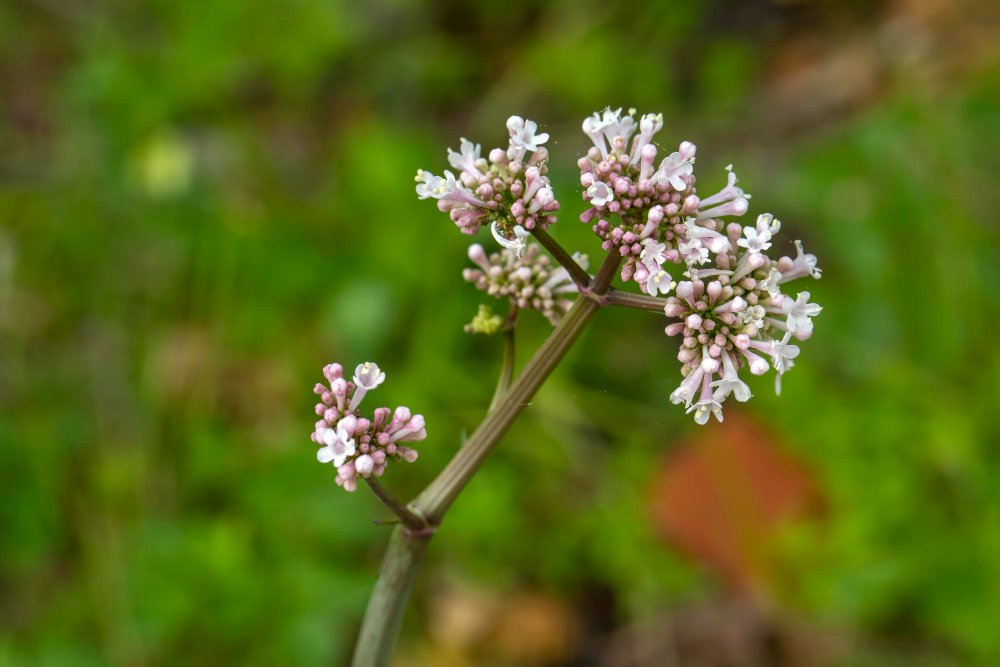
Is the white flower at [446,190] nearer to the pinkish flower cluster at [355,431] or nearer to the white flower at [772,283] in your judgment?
the pinkish flower cluster at [355,431]

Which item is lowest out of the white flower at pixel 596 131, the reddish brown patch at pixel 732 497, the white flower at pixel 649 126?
the reddish brown patch at pixel 732 497

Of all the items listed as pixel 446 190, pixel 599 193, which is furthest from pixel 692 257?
pixel 446 190

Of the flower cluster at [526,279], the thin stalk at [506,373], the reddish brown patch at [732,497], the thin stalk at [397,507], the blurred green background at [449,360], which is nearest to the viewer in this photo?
the thin stalk at [397,507]

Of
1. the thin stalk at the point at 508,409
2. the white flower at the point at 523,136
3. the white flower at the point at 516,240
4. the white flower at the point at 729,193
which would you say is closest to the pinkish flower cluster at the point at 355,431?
the thin stalk at the point at 508,409

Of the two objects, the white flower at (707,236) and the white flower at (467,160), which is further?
the white flower at (467,160)

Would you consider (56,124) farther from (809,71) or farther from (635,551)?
(809,71)

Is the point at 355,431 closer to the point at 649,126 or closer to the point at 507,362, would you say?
the point at 507,362

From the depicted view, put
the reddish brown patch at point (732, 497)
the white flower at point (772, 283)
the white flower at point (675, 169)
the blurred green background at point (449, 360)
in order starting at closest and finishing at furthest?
the white flower at point (675, 169) → the white flower at point (772, 283) → the blurred green background at point (449, 360) → the reddish brown patch at point (732, 497)
